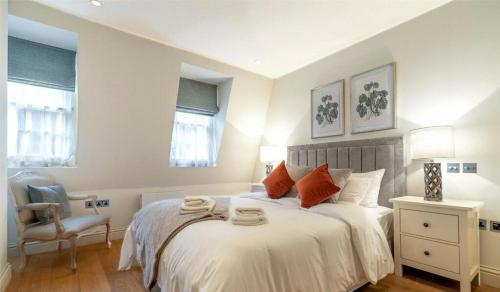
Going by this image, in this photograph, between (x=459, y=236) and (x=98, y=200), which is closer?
(x=459, y=236)

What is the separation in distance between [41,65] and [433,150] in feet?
14.3

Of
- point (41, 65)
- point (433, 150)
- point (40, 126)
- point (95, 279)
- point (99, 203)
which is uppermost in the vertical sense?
point (41, 65)

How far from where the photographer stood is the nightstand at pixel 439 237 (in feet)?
6.38

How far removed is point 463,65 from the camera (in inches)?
92.0

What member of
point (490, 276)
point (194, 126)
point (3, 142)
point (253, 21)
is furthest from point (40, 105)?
point (490, 276)

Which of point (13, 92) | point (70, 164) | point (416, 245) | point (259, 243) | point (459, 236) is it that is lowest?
point (416, 245)

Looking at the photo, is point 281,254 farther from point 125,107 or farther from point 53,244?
point 53,244

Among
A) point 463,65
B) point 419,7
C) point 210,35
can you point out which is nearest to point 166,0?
point 210,35

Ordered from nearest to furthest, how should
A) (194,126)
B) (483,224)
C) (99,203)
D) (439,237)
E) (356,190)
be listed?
(439,237), (483,224), (356,190), (99,203), (194,126)

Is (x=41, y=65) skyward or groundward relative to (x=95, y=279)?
skyward

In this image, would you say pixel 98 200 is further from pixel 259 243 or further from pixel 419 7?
pixel 419 7

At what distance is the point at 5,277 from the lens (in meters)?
2.11

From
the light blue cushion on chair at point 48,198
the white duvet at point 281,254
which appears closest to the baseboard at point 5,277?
the light blue cushion on chair at point 48,198

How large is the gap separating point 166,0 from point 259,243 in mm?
2359
